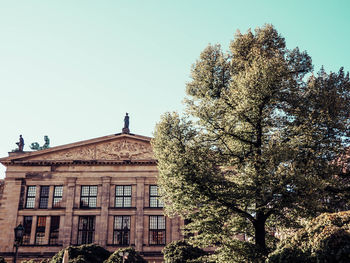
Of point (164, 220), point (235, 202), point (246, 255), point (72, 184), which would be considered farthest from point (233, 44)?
point (72, 184)

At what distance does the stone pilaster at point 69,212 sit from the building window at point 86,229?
692mm

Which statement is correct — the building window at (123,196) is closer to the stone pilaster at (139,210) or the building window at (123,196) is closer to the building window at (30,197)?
the stone pilaster at (139,210)

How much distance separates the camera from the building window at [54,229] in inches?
1316

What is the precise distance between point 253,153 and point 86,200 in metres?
22.1

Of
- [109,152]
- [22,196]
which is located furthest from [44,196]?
[109,152]

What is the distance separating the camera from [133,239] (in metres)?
33.6

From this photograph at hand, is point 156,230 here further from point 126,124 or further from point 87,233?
point 126,124

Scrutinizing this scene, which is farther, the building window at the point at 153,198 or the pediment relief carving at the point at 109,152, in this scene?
the pediment relief carving at the point at 109,152

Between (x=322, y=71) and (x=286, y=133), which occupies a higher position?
(x=322, y=71)

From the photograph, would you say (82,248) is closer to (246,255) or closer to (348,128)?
(246,255)

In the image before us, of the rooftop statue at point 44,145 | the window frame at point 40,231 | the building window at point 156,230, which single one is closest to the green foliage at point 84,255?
the building window at point 156,230

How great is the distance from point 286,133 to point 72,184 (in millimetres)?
23946

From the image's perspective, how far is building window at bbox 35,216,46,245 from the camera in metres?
33.3

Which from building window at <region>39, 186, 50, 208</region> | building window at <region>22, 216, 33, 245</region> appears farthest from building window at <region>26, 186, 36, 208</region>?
building window at <region>22, 216, 33, 245</region>
